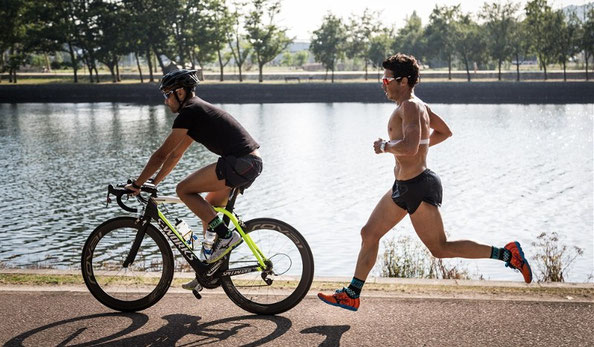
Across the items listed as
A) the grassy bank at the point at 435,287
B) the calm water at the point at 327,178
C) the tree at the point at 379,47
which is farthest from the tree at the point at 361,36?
the grassy bank at the point at 435,287

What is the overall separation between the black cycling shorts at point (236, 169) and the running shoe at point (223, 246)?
0.41 metres

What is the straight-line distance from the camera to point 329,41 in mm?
88875

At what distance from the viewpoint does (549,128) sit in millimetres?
45969

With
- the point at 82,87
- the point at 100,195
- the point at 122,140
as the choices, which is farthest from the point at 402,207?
the point at 82,87

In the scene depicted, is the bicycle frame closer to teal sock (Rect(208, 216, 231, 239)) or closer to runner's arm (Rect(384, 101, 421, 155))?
teal sock (Rect(208, 216, 231, 239))

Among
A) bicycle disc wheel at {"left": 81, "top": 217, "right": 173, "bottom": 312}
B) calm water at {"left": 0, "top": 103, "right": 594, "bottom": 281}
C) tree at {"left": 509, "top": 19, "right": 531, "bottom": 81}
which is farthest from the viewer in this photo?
tree at {"left": 509, "top": 19, "right": 531, "bottom": 81}

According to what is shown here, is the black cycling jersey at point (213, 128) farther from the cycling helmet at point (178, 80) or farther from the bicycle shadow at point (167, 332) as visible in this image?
the bicycle shadow at point (167, 332)

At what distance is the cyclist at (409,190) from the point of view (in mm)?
5543

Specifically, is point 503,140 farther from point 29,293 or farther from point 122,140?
point 29,293

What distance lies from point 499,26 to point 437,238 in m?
82.1

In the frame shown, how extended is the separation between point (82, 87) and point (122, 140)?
4054 cm

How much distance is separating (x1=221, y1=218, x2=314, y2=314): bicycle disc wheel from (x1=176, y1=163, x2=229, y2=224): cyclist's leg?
36 centimetres

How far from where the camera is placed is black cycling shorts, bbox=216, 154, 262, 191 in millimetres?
5773

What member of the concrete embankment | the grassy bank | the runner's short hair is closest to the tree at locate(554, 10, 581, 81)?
the concrete embankment
